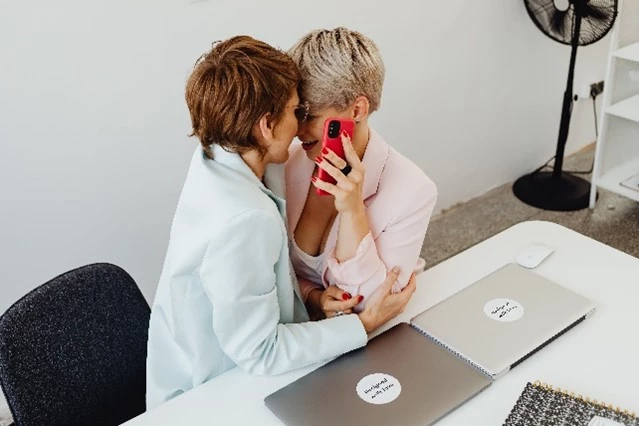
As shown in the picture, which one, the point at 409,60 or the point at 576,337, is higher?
the point at 409,60

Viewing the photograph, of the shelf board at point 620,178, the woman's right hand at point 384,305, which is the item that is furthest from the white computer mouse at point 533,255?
the shelf board at point 620,178

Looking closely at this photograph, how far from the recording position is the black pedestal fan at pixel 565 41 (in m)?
2.70

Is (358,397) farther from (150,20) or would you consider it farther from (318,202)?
(150,20)

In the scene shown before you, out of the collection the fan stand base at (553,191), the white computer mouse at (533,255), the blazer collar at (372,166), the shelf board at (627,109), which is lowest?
the fan stand base at (553,191)

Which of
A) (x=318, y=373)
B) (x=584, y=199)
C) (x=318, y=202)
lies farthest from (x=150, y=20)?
(x=584, y=199)

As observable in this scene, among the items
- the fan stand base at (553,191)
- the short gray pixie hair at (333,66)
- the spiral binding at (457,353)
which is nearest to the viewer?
the spiral binding at (457,353)

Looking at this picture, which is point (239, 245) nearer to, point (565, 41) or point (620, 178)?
point (565, 41)

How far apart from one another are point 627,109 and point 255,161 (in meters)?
2.08

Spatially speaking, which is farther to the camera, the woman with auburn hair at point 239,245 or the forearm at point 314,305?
the forearm at point 314,305

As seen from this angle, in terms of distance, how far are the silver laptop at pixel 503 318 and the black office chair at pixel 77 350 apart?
563 millimetres

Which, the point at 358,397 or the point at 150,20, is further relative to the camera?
the point at 150,20

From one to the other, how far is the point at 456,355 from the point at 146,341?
0.62 m

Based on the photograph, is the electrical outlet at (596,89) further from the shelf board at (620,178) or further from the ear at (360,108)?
the ear at (360,108)

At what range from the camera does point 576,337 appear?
1.28 meters
